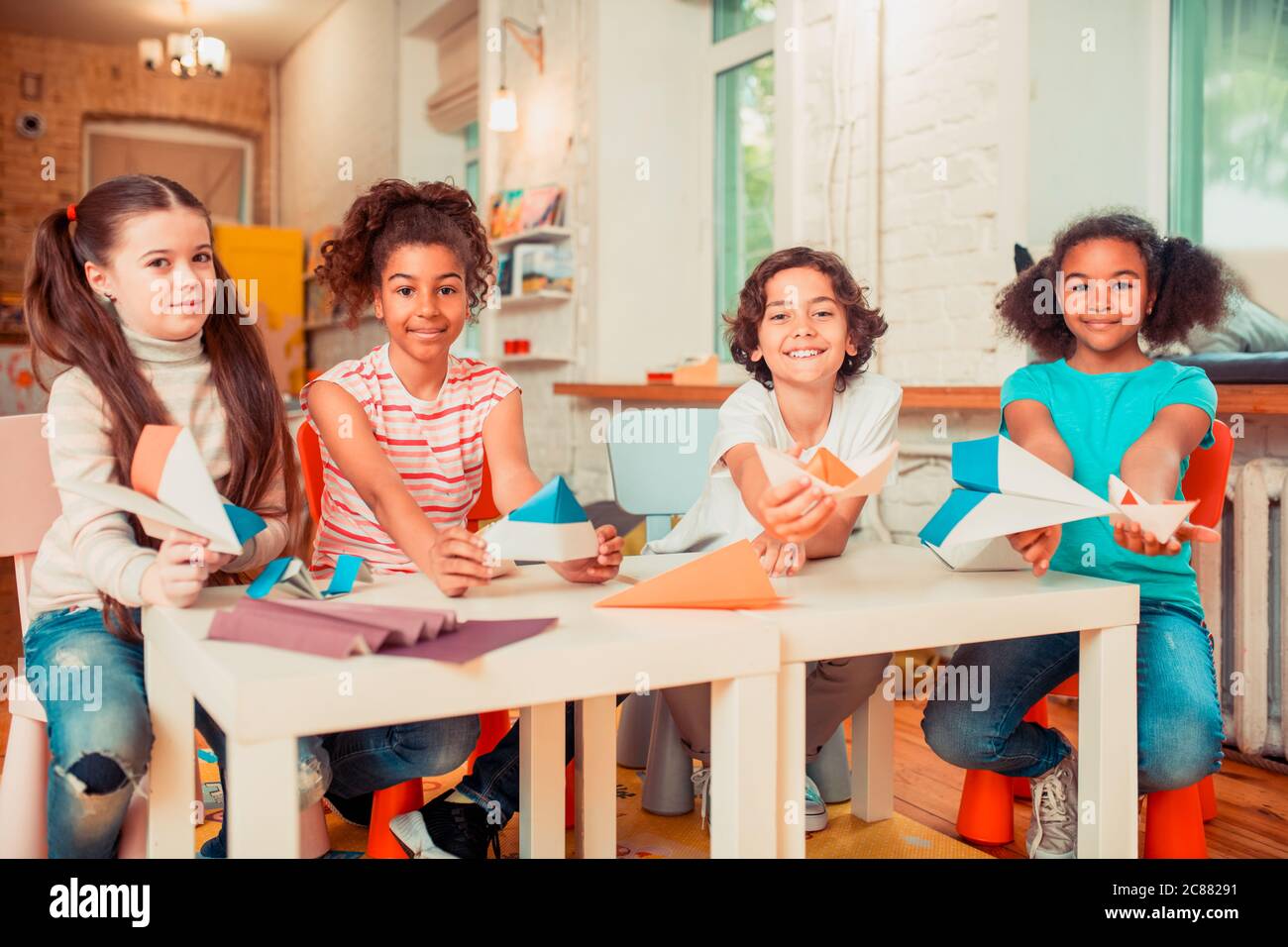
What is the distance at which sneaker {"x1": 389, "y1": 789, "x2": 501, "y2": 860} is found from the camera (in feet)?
5.00

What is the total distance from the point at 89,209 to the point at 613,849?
107 centimetres

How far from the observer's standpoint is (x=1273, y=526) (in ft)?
7.67

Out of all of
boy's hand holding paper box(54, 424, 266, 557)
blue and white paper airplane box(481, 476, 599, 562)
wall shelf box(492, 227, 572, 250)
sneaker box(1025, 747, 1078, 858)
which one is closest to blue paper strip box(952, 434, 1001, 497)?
blue and white paper airplane box(481, 476, 599, 562)

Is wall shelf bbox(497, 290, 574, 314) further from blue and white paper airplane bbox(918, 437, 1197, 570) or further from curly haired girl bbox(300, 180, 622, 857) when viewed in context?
blue and white paper airplane bbox(918, 437, 1197, 570)

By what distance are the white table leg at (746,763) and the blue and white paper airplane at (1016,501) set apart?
0.34 m

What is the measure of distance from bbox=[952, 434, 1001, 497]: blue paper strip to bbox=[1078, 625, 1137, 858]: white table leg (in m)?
0.22

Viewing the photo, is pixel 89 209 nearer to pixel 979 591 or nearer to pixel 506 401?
pixel 506 401

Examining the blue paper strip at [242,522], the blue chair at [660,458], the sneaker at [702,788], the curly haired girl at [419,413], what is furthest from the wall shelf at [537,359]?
the blue paper strip at [242,522]

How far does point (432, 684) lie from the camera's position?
925mm

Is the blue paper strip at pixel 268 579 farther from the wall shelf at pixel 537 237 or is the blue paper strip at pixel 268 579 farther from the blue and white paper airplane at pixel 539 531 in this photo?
the wall shelf at pixel 537 237

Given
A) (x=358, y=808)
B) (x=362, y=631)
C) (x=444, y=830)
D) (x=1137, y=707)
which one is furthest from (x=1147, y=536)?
(x=358, y=808)

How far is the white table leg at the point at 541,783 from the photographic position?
4.90ft

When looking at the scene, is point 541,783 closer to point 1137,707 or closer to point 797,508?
point 797,508
